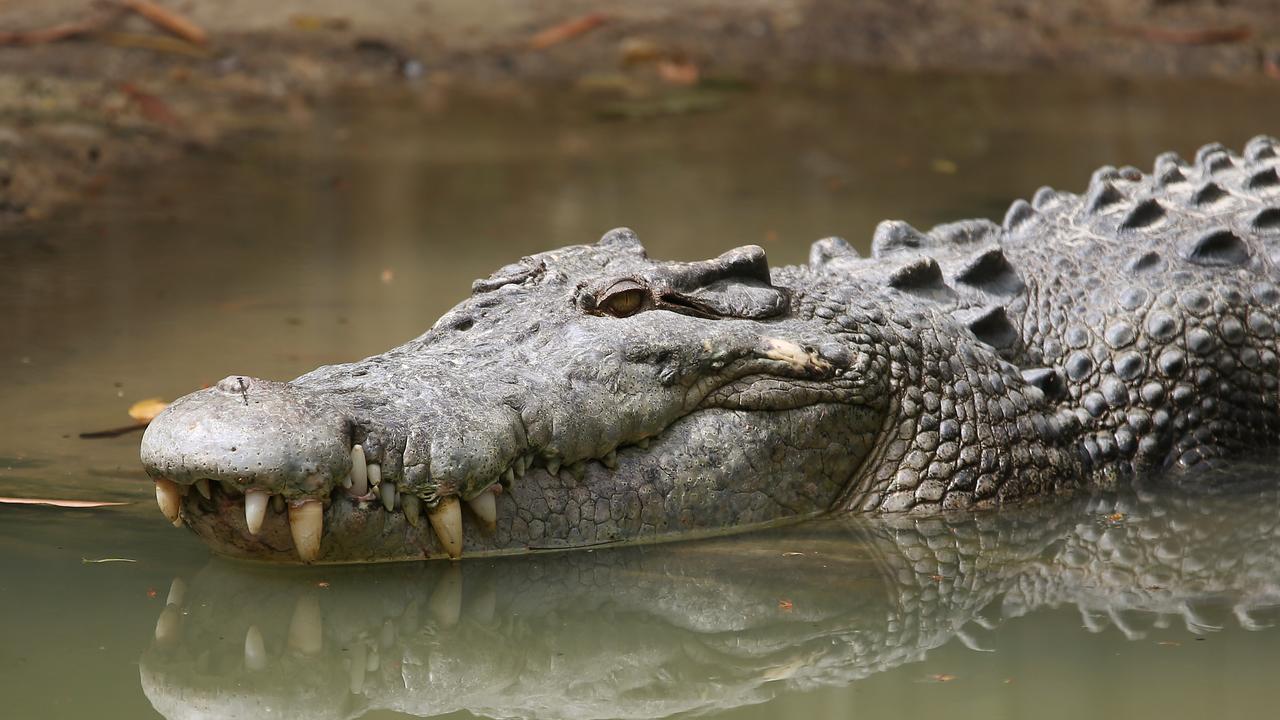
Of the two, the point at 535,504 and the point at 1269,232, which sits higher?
the point at 1269,232

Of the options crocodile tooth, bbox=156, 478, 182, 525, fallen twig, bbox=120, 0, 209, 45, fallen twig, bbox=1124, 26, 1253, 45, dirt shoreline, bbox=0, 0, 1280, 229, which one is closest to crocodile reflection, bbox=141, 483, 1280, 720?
crocodile tooth, bbox=156, 478, 182, 525

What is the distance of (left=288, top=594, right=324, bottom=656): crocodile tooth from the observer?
3.34m

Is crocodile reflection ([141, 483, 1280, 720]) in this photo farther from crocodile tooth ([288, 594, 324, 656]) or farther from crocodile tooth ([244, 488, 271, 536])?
crocodile tooth ([244, 488, 271, 536])

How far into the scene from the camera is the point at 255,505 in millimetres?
3359

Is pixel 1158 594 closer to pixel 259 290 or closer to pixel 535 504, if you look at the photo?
pixel 535 504

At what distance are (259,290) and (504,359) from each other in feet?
9.22

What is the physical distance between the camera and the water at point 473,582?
3164 millimetres

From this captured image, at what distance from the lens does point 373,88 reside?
1032 cm

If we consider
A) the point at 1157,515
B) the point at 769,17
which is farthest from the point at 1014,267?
the point at 769,17

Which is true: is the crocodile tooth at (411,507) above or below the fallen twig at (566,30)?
below

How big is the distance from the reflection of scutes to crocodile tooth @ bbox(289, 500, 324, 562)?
160 cm

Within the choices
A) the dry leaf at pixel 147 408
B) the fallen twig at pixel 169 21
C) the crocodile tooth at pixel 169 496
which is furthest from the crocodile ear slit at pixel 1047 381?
the fallen twig at pixel 169 21

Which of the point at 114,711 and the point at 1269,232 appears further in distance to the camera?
the point at 1269,232

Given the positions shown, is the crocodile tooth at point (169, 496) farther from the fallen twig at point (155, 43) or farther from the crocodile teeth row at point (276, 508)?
the fallen twig at point (155, 43)
